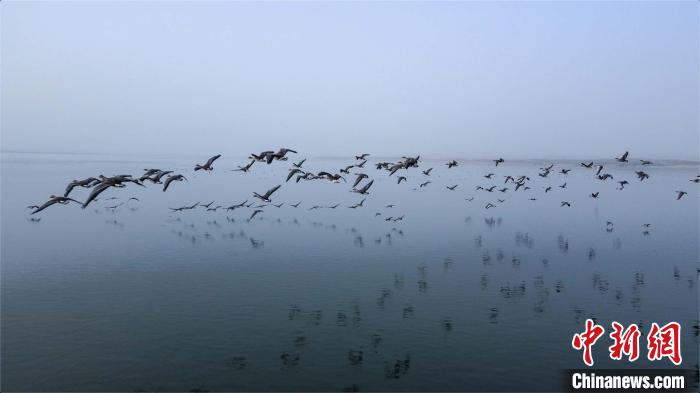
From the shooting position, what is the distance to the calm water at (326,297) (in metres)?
39.8

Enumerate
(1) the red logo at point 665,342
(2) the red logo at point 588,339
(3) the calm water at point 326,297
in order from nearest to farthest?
1. (3) the calm water at point 326,297
2. (2) the red logo at point 588,339
3. (1) the red logo at point 665,342

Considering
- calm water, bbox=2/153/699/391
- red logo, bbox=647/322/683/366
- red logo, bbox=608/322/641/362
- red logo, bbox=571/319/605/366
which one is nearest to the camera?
calm water, bbox=2/153/699/391

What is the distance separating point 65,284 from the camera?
61.4 metres

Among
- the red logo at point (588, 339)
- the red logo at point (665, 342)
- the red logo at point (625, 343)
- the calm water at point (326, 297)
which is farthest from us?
the red logo at point (625, 343)

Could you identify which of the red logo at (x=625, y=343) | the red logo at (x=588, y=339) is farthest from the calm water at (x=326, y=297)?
the red logo at (x=625, y=343)

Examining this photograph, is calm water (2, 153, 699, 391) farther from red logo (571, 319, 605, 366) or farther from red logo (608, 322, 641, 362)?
red logo (608, 322, 641, 362)

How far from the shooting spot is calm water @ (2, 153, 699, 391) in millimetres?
39812

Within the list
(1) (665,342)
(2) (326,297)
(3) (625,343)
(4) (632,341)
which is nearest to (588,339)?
(3) (625,343)

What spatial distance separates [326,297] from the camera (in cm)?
5675

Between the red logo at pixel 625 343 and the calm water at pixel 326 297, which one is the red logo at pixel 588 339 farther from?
the red logo at pixel 625 343

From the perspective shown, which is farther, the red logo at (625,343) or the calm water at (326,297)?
the red logo at (625,343)

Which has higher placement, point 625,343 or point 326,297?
point 326,297

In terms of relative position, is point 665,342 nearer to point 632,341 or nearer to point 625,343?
point 632,341

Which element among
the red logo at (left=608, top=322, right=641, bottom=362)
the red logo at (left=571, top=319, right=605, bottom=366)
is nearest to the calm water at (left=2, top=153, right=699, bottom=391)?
the red logo at (left=571, top=319, right=605, bottom=366)
